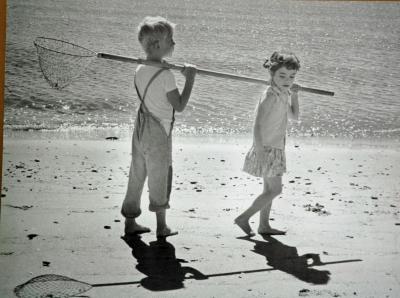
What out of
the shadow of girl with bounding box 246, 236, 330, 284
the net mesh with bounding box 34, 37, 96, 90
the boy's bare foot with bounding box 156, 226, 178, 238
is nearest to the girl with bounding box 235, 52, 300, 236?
the shadow of girl with bounding box 246, 236, 330, 284

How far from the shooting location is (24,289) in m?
2.62

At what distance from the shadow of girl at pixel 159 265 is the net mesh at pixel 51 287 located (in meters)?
0.25

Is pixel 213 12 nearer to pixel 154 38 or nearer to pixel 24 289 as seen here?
pixel 154 38

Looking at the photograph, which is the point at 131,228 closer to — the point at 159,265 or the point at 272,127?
the point at 159,265

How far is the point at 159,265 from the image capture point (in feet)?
9.24

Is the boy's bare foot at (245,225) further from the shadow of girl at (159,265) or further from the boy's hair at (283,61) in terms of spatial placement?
the boy's hair at (283,61)

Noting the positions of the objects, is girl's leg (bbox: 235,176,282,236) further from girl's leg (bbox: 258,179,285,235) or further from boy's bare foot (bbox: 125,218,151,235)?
boy's bare foot (bbox: 125,218,151,235)

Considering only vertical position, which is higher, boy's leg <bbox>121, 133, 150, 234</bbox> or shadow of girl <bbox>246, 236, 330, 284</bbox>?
boy's leg <bbox>121, 133, 150, 234</bbox>

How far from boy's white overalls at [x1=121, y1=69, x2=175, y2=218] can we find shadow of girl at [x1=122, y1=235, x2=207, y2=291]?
166 millimetres

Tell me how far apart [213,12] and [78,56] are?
1.19 meters

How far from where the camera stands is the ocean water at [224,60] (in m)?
3.64

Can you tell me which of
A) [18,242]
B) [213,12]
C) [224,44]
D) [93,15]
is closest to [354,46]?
[224,44]

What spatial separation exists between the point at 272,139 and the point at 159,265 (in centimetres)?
79

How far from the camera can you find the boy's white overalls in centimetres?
296
